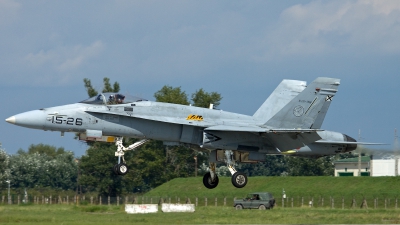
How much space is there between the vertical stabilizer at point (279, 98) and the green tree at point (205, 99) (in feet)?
123

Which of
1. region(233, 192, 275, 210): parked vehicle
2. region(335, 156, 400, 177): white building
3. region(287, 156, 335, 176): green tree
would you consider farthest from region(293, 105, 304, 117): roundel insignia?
region(287, 156, 335, 176): green tree

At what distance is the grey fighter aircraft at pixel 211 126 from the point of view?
2519 centimetres

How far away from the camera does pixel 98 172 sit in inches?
2682

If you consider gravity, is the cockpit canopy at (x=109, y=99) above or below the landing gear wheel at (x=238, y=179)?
above

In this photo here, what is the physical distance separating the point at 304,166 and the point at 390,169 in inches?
707

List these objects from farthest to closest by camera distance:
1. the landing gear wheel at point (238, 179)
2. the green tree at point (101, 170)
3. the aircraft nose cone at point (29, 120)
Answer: the green tree at point (101, 170), the landing gear wheel at point (238, 179), the aircraft nose cone at point (29, 120)

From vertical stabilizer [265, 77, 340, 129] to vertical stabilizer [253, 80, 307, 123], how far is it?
5.78 ft

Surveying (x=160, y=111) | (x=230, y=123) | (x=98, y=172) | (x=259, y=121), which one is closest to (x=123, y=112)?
(x=160, y=111)

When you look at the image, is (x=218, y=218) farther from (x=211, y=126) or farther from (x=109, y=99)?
(x=109, y=99)

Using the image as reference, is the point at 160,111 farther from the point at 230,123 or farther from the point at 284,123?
the point at 284,123

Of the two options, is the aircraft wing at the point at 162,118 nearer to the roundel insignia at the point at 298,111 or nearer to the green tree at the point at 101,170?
the roundel insignia at the point at 298,111

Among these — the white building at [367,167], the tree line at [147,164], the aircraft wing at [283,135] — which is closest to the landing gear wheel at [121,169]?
the aircraft wing at [283,135]

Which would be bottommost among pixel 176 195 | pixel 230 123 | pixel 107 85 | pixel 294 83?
pixel 176 195

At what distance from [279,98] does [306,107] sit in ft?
8.86
